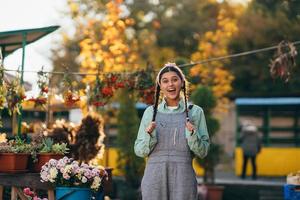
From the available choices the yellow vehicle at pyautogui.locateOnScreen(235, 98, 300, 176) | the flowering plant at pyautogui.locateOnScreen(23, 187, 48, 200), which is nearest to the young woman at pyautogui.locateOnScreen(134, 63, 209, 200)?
the flowering plant at pyautogui.locateOnScreen(23, 187, 48, 200)

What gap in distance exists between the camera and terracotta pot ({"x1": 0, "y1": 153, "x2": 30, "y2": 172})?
6.66 m

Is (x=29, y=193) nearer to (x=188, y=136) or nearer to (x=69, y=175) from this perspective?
(x=69, y=175)

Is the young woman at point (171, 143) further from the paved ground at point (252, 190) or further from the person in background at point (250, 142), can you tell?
the person in background at point (250, 142)

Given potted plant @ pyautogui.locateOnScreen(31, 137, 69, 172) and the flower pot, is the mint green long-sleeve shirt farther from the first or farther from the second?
potted plant @ pyautogui.locateOnScreen(31, 137, 69, 172)

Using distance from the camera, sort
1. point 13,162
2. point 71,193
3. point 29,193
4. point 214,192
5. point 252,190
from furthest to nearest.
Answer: point 252,190, point 214,192, point 13,162, point 29,193, point 71,193

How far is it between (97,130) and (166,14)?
20724mm

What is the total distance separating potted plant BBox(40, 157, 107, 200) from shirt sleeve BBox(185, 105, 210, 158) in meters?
1.96

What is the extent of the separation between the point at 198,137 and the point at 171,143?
9.2 inches

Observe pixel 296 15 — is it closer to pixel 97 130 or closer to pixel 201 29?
pixel 97 130

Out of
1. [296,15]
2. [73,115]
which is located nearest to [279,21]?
[73,115]

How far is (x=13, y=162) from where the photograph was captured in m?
6.66

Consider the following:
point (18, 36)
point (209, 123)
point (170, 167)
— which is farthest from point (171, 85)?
point (209, 123)

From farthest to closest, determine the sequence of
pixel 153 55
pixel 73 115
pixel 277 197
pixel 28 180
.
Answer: pixel 153 55, pixel 73 115, pixel 277 197, pixel 28 180

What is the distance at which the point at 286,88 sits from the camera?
24.9 metres
